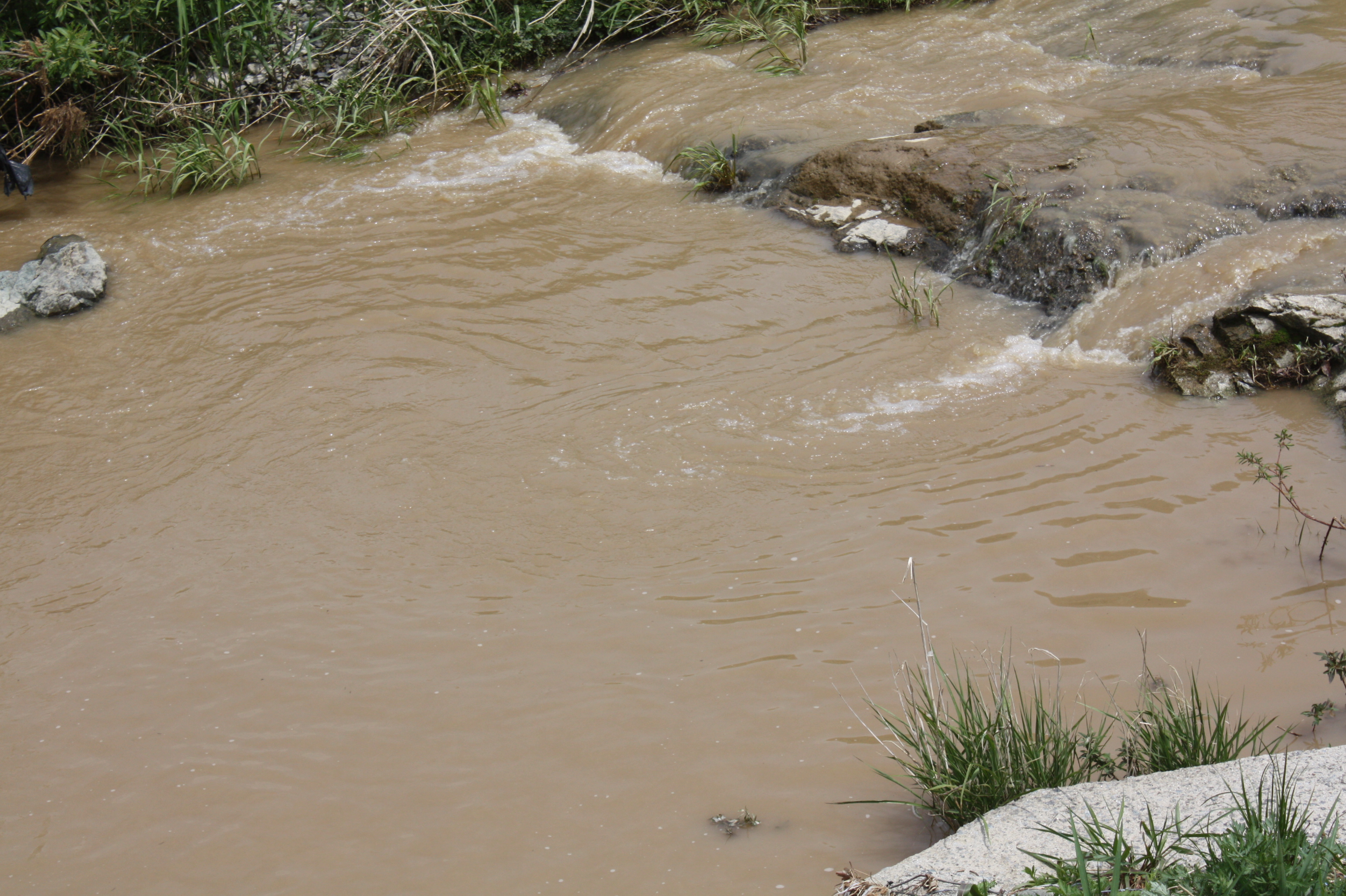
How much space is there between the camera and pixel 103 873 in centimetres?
283

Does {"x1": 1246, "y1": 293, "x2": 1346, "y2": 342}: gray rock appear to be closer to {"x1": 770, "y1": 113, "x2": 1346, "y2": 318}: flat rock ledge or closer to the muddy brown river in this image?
the muddy brown river

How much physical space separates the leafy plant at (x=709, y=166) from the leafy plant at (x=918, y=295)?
180cm

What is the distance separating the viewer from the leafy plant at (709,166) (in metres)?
7.10

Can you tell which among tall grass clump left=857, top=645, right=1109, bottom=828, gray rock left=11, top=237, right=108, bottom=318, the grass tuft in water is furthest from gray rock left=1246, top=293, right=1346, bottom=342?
the grass tuft in water

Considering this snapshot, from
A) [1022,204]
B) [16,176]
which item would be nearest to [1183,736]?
[1022,204]

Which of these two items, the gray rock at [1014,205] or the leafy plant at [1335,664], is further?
the gray rock at [1014,205]

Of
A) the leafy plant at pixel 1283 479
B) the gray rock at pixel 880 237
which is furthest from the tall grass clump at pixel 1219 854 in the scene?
the gray rock at pixel 880 237

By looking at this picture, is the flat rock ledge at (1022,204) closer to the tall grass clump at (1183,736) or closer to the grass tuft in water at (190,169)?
the tall grass clump at (1183,736)

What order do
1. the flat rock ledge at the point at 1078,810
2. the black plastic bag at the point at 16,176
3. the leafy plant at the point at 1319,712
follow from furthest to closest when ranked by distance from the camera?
the black plastic bag at the point at 16,176 < the leafy plant at the point at 1319,712 < the flat rock ledge at the point at 1078,810

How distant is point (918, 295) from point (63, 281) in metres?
5.37

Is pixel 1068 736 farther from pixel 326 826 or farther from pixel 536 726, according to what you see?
pixel 326 826

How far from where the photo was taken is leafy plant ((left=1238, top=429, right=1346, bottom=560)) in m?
3.38

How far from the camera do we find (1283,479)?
3.75m

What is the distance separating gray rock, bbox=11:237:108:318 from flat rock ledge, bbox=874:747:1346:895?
630 centimetres
